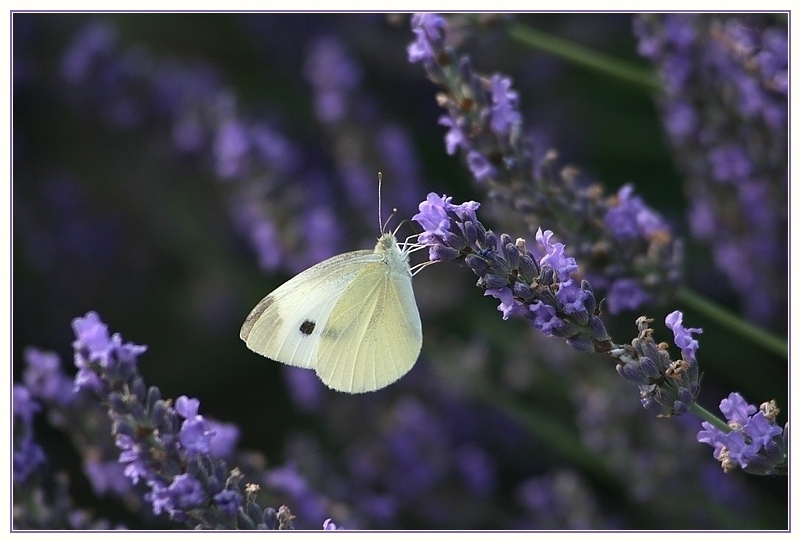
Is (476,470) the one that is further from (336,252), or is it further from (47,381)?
(47,381)

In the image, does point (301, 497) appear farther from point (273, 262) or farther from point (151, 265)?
point (151, 265)

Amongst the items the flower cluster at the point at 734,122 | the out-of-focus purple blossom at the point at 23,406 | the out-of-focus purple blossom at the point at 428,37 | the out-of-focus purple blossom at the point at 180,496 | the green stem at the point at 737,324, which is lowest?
the out-of-focus purple blossom at the point at 180,496

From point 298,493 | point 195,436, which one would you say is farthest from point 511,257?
point 298,493

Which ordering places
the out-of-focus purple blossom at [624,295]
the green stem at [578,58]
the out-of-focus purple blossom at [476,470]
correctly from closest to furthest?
the out-of-focus purple blossom at [624,295], the green stem at [578,58], the out-of-focus purple blossom at [476,470]

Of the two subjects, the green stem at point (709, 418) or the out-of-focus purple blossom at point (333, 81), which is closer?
the green stem at point (709, 418)

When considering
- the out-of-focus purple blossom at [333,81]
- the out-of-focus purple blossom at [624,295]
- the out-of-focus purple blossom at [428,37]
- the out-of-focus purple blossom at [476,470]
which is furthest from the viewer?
the out-of-focus purple blossom at [333,81]

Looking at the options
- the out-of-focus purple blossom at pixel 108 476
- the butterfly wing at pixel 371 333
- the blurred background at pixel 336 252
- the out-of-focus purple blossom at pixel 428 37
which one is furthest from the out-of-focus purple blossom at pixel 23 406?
the out-of-focus purple blossom at pixel 428 37

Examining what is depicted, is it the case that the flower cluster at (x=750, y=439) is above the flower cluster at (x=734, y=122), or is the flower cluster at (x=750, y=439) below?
below

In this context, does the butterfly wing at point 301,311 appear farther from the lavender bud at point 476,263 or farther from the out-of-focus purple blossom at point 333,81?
the out-of-focus purple blossom at point 333,81
